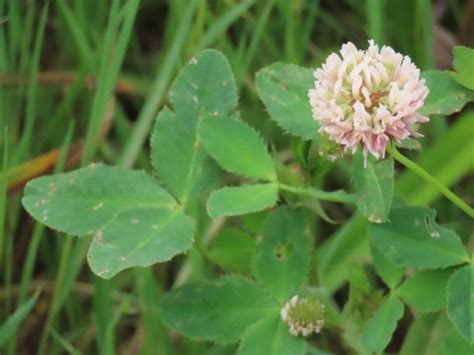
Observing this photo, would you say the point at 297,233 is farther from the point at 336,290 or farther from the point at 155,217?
the point at 336,290

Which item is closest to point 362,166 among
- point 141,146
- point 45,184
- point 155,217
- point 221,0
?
point 155,217

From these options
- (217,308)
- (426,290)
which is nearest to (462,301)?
(426,290)

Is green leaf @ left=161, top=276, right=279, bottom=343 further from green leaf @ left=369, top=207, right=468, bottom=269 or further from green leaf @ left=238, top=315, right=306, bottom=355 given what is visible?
green leaf @ left=369, top=207, right=468, bottom=269

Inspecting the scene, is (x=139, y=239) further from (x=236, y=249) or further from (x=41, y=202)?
(x=236, y=249)

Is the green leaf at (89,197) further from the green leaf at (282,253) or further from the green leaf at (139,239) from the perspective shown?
the green leaf at (282,253)

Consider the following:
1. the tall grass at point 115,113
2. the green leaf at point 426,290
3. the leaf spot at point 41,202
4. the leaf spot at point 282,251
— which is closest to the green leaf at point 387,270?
the green leaf at point 426,290

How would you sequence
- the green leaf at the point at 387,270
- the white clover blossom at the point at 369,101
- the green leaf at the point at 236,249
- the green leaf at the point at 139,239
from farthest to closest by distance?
the green leaf at the point at 236,249 → the green leaf at the point at 387,270 → the green leaf at the point at 139,239 → the white clover blossom at the point at 369,101
